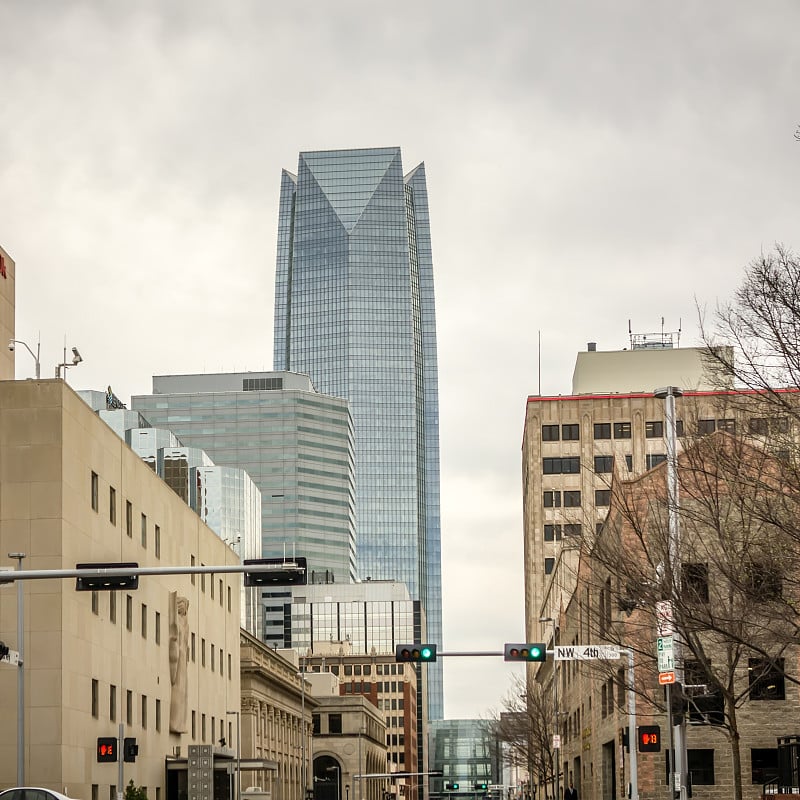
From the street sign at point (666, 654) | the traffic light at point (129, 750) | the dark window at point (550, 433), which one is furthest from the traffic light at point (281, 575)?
the dark window at point (550, 433)

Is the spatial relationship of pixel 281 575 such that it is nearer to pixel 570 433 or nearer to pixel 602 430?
pixel 602 430

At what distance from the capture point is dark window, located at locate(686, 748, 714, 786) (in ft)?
176

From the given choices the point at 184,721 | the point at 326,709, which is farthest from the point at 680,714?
the point at 326,709

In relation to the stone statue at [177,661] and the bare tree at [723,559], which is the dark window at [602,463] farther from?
the bare tree at [723,559]

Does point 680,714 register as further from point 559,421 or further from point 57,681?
point 559,421

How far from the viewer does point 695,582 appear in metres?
34.8

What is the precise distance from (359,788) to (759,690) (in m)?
119

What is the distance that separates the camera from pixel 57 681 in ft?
168

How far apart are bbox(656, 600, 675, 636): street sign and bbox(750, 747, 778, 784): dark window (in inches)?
974

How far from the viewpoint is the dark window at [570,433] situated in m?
128

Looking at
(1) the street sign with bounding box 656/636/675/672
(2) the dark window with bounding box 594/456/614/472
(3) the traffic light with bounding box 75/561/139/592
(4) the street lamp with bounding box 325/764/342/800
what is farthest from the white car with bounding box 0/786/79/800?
(4) the street lamp with bounding box 325/764/342/800

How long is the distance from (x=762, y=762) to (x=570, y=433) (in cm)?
7535

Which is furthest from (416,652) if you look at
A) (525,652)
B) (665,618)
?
(665,618)

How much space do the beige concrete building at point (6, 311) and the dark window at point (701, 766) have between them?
3354 cm
